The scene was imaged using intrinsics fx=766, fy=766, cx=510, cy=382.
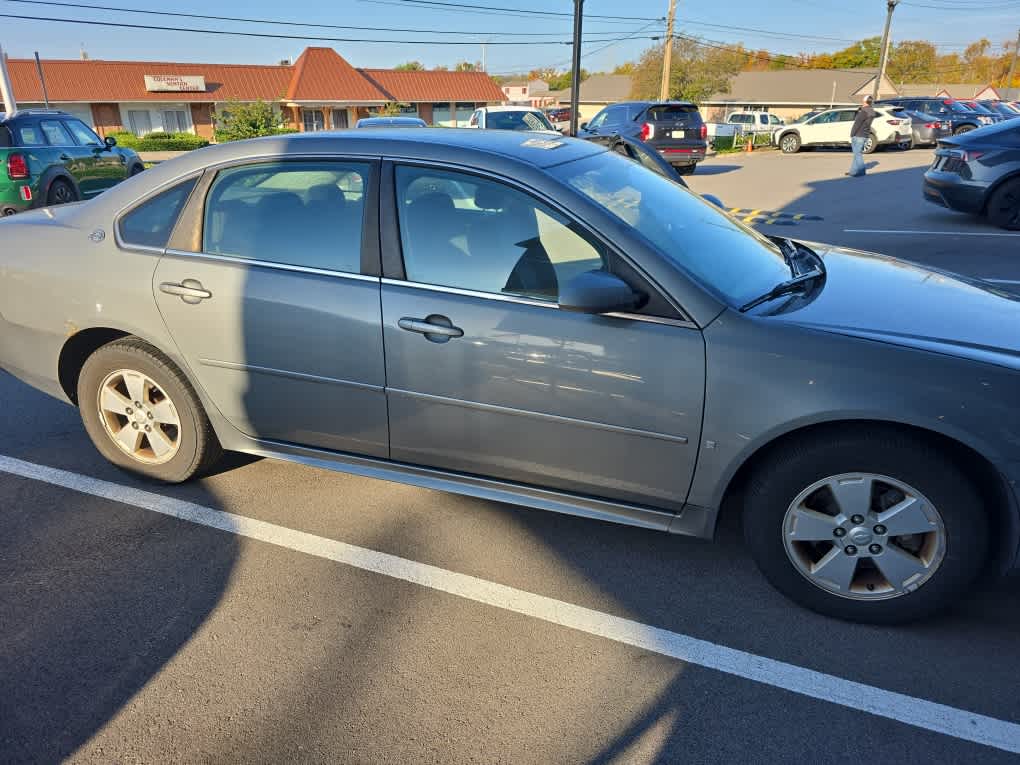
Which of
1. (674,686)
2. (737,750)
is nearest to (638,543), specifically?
(674,686)

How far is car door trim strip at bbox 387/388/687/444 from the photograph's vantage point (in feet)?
9.08

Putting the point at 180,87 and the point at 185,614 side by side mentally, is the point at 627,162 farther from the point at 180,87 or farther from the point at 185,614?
the point at 180,87

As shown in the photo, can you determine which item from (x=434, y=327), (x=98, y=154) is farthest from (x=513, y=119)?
(x=434, y=327)

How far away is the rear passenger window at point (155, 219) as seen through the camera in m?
3.49

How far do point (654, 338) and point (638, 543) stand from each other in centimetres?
107

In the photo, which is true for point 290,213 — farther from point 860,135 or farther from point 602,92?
point 602,92

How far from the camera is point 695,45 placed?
6519cm

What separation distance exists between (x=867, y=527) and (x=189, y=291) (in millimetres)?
2878

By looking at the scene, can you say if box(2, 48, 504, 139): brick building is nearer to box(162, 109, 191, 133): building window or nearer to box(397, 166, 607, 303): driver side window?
box(162, 109, 191, 133): building window

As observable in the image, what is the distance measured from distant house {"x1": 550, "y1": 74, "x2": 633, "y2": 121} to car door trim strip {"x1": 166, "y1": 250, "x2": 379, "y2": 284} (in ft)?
274

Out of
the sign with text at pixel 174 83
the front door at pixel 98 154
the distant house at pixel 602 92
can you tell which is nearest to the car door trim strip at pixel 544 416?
the front door at pixel 98 154

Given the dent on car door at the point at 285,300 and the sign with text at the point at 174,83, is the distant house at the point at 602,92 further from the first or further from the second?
the dent on car door at the point at 285,300

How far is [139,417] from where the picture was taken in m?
3.77

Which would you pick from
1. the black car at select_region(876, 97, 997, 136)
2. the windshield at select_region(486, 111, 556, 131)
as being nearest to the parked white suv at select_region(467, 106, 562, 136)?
the windshield at select_region(486, 111, 556, 131)
